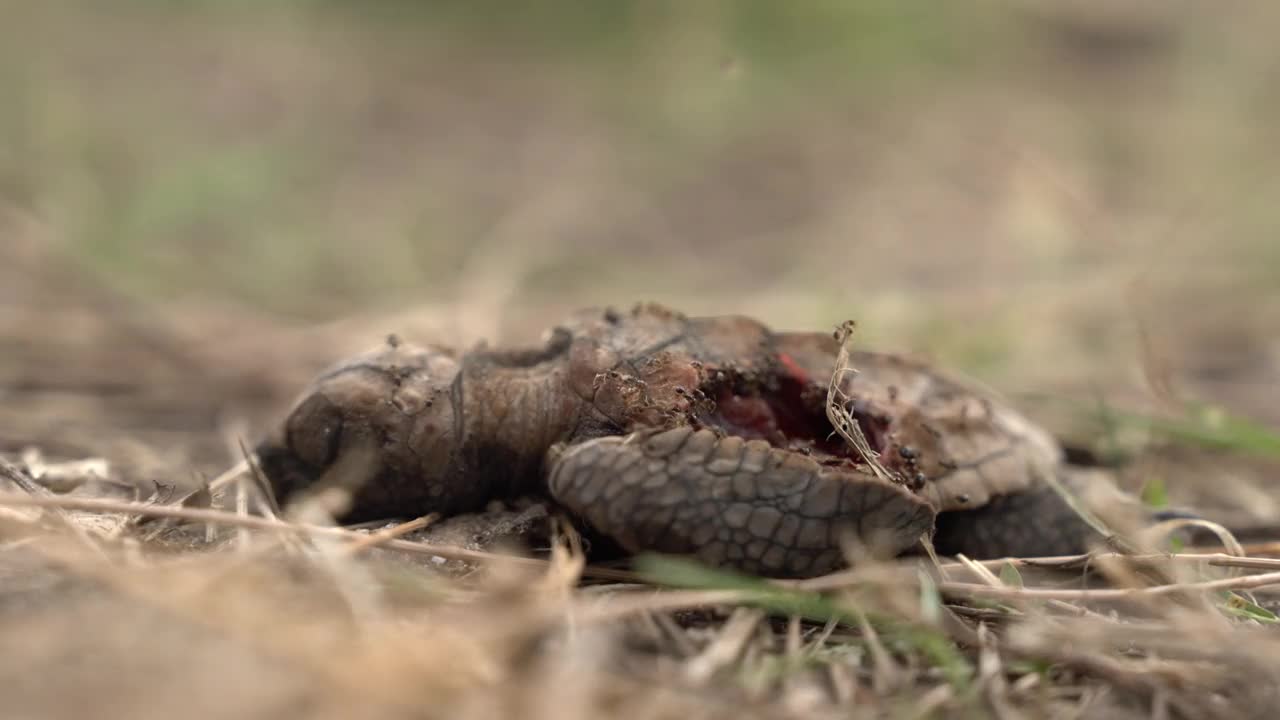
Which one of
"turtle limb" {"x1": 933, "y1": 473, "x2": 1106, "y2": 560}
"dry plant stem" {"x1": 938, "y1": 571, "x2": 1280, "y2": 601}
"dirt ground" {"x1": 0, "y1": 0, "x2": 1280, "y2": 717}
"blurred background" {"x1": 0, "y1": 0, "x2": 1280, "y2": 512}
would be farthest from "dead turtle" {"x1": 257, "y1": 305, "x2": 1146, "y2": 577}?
"blurred background" {"x1": 0, "y1": 0, "x2": 1280, "y2": 512}

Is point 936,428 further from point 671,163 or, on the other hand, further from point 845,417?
point 671,163

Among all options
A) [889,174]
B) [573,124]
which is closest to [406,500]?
[889,174]

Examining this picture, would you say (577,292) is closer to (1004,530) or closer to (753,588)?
(1004,530)

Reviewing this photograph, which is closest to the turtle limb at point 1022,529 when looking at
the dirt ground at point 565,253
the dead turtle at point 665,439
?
the dead turtle at point 665,439

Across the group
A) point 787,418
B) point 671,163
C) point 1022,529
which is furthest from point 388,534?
point 671,163

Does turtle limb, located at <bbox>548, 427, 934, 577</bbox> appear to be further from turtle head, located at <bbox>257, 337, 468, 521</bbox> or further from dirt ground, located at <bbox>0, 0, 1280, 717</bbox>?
turtle head, located at <bbox>257, 337, 468, 521</bbox>
